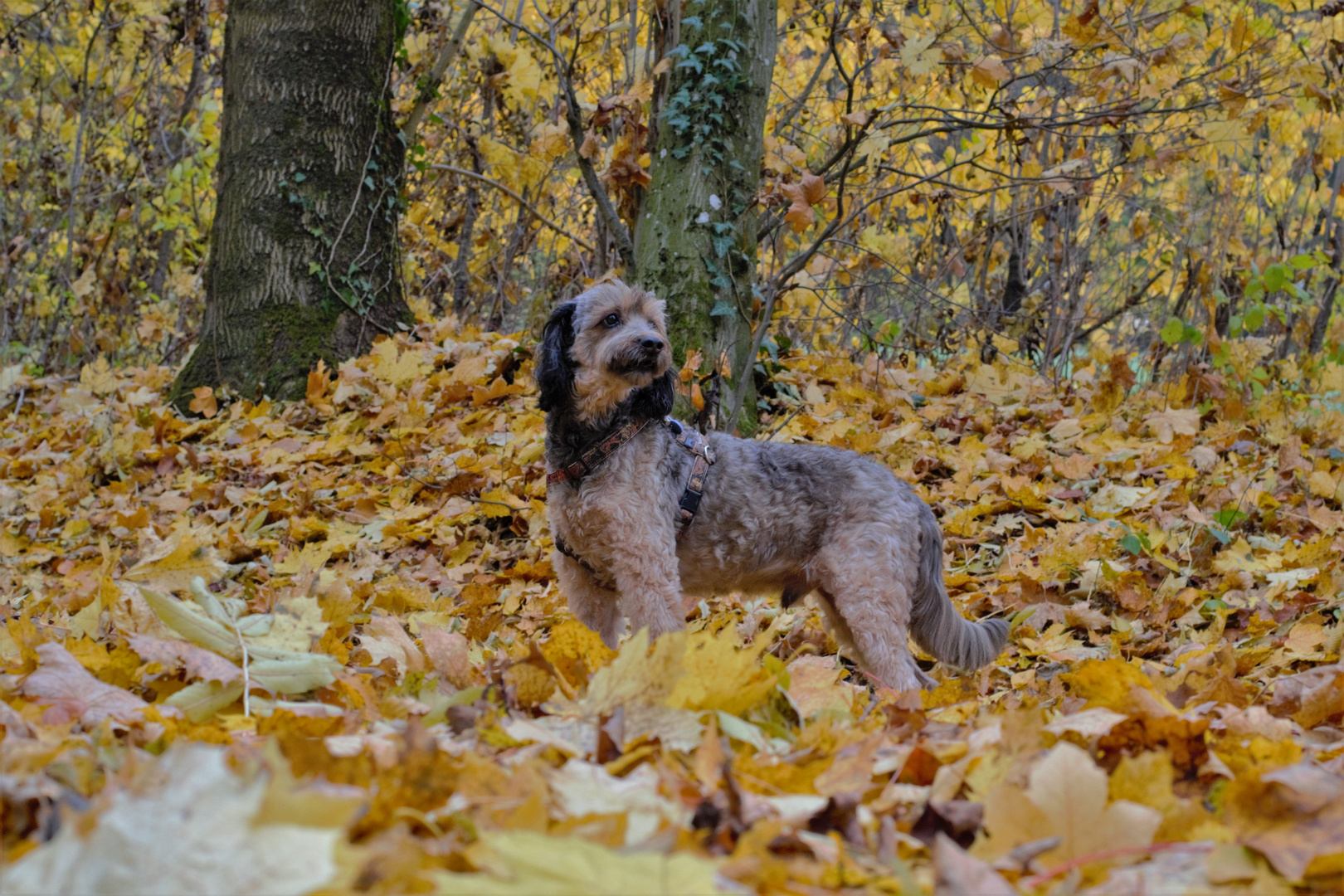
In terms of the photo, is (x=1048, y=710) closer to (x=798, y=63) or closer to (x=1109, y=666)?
(x=1109, y=666)

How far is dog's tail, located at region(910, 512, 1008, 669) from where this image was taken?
14.0 feet

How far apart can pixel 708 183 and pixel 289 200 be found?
3815mm

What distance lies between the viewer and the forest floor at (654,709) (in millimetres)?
1206

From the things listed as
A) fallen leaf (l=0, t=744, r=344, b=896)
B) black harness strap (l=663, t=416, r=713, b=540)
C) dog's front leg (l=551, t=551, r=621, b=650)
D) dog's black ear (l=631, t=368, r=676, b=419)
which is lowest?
dog's front leg (l=551, t=551, r=621, b=650)

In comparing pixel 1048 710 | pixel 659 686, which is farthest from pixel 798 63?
pixel 659 686

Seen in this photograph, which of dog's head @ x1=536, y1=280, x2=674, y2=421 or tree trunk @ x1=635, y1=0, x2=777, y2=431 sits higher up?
tree trunk @ x1=635, y1=0, x2=777, y2=431

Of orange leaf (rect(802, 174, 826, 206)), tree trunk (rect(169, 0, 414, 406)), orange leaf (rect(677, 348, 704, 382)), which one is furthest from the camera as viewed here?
tree trunk (rect(169, 0, 414, 406))

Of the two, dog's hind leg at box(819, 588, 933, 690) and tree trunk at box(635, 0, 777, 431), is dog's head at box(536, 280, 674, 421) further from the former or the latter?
tree trunk at box(635, 0, 777, 431)

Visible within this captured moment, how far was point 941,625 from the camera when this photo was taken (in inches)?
171

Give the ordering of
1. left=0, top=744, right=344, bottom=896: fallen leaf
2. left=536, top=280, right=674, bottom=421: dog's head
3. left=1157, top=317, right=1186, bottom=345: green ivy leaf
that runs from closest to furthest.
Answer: left=0, top=744, right=344, bottom=896: fallen leaf, left=536, top=280, right=674, bottom=421: dog's head, left=1157, top=317, right=1186, bottom=345: green ivy leaf

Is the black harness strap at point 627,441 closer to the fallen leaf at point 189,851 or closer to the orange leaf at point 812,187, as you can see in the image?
the orange leaf at point 812,187

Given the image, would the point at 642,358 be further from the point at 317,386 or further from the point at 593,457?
the point at 317,386

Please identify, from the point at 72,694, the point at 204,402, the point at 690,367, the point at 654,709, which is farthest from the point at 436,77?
the point at 654,709

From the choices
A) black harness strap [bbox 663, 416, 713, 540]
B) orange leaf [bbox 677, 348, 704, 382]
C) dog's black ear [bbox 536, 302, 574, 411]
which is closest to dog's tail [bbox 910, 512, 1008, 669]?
black harness strap [bbox 663, 416, 713, 540]
